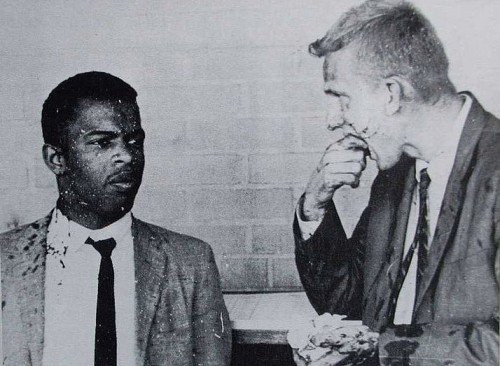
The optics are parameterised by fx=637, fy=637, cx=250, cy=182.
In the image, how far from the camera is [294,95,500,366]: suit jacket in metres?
1.68

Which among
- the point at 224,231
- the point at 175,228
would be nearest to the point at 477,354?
the point at 224,231

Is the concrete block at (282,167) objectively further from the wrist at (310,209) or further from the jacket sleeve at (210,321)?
the jacket sleeve at (210,321)

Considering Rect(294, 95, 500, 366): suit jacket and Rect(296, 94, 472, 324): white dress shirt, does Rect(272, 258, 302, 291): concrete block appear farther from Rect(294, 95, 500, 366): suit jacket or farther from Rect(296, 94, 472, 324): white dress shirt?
Rect(296, 94, 472, 324): white dress shirt

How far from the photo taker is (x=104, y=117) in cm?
186

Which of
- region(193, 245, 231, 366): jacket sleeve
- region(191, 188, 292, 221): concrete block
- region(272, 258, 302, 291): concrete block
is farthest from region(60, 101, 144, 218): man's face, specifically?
region(272, 258, 302, 291): concrete block

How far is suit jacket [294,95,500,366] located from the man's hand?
5 centimetres

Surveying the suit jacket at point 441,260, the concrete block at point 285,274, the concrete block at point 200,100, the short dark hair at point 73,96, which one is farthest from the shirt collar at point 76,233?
the suit jacket at point 441,260

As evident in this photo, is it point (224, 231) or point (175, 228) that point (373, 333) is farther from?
point (175, 228)

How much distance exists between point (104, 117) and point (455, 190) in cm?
101

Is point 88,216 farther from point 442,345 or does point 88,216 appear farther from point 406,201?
point 442,345

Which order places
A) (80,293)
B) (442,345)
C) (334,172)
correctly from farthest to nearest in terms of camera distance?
(80,293) → (334,172) → (442,345)

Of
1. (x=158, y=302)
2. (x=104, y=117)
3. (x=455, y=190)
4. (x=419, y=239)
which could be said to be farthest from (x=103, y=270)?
(x=455, y=190)

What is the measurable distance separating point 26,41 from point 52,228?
0.58 metres

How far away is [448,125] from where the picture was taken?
1.72 m
